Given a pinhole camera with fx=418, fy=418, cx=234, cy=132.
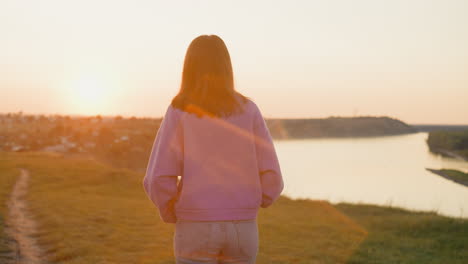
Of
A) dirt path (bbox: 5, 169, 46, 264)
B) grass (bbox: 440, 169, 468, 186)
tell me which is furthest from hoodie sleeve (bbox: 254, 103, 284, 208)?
grass (bbox: 440, 169, 468, 186)

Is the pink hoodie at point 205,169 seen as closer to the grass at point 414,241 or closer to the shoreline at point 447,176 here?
the grass at point 414,241

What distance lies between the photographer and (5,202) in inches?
574

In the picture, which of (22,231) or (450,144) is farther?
(450,144)

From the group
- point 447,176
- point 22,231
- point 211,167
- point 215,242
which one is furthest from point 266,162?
point 447,176

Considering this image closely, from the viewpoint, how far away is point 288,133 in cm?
14862

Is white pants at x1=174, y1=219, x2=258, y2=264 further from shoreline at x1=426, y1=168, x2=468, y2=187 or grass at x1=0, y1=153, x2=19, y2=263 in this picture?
shoreline at x1=426, y1=168, x2=468, y2=187

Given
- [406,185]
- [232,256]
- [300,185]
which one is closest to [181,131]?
[232,256]

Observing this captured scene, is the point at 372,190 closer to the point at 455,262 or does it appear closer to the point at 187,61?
the point at 455,262

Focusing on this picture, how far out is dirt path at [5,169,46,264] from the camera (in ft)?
27.5

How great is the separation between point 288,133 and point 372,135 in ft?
104

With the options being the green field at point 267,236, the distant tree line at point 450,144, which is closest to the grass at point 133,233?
the green field at point 267,236

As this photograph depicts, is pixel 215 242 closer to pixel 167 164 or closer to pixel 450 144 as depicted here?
pixel 167 164

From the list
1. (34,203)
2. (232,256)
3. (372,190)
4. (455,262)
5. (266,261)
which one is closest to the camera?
(232,256)

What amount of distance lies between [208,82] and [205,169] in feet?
1.71
